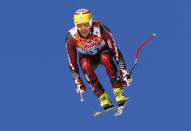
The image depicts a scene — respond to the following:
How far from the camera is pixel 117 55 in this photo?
7.23m

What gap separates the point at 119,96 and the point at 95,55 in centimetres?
69

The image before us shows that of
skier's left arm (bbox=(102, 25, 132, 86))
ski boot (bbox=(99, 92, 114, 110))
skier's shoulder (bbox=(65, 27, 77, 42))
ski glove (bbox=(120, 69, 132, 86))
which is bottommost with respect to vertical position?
ski boot (bbox=(99, 92, 114, 110))

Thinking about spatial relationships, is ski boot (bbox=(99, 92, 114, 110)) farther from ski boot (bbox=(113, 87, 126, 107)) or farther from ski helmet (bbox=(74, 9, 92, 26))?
ski helmet (bbox=(74, 9, 92, 26))

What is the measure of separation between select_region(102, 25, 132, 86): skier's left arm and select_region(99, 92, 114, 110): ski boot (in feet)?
1.08

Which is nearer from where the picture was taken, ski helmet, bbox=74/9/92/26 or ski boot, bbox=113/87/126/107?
ski helmet, bbox=74/9/92/26

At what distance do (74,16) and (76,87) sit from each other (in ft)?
3.34

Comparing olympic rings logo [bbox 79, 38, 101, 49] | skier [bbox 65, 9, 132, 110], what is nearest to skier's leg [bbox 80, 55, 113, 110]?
skier [bbox 65, 9, 132, 110]

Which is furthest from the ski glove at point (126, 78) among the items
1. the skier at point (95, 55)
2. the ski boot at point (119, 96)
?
the ski boot at point (119, 96)

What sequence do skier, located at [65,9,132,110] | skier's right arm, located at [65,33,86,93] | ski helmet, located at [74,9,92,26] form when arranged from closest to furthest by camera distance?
1. ski helmet, located at [74,9,92,26]
2. skier, located at [65,9,132,110]
3. skier's right arm, located at [65,33,86,93]

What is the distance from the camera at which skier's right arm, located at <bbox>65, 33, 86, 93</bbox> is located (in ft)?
23.6

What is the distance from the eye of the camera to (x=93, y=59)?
742 centimetres

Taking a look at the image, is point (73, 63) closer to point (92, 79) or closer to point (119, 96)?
point (92, 79)

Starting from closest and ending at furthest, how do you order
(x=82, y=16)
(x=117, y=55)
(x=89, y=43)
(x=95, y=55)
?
(x=82, y=16) → (x=89, y=43) → (x=117, y=55) → (x=95, y=55)

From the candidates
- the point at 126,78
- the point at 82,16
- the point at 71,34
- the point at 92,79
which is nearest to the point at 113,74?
the point at 126,78
